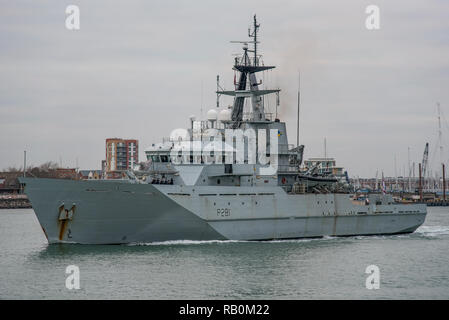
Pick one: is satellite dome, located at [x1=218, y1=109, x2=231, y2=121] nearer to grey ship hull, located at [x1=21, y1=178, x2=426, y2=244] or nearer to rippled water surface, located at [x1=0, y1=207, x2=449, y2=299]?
grey ship hull, located at [x1=21, y1=178, x2=426, y2=244]

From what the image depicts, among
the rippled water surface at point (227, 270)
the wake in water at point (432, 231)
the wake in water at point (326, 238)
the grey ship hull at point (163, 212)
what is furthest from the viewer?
the wake in water at point (432, 231)

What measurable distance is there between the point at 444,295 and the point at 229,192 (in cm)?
1146

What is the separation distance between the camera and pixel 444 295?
62.0 feet

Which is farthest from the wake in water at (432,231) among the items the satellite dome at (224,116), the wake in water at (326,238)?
the satellite dome at (224,116)

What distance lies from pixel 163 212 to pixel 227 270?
526 centimetres

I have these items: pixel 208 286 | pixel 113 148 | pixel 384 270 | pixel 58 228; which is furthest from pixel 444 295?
pixel 113 148

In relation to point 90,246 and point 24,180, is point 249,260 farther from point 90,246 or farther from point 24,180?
point 24,180

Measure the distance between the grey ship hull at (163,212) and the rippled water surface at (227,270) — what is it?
552 mm

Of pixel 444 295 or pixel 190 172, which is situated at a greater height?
pixel 190 172

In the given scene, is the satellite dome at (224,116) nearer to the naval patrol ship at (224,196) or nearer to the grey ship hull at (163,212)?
the naval patrol ship at (224,196)

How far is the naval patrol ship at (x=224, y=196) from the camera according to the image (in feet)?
83.1

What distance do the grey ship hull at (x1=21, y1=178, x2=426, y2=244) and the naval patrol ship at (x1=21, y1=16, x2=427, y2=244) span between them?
0.04 m

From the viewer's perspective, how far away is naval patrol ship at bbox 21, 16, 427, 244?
25.3 m

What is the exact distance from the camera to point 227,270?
21.9 meters
